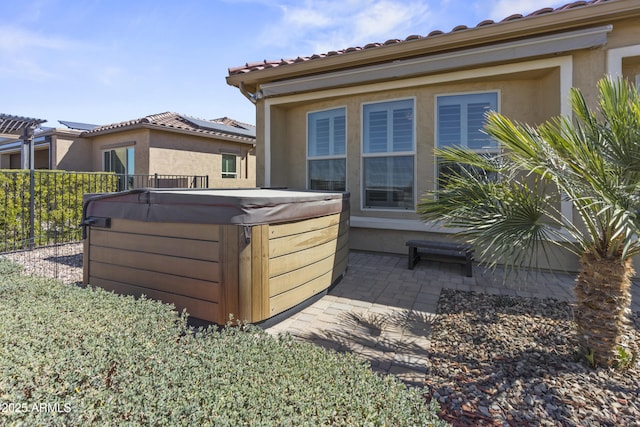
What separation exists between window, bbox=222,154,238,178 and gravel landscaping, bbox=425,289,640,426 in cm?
1267

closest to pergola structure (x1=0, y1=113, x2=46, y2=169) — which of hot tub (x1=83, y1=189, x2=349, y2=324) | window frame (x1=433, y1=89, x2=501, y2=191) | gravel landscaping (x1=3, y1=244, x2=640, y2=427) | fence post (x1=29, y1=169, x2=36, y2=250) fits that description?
fence post (x1=29, y1=169, x2=36, y2=250)

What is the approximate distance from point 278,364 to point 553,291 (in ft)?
14.9

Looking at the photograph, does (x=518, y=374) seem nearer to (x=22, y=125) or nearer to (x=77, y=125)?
(x=22, y=125)

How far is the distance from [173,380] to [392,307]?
9.62ft

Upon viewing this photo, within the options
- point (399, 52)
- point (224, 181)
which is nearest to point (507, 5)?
point (399, 52)

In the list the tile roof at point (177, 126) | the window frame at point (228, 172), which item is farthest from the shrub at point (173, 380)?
the window frame at point (228, 172)

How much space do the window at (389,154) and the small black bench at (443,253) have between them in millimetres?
1018

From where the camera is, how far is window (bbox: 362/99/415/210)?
6.18m

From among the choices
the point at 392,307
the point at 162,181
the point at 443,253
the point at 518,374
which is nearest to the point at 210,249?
the point at 392,307

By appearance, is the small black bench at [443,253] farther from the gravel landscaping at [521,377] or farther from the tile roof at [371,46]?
the tile roof at [371,46]

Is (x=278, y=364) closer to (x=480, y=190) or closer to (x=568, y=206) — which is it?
(x=480, y=190)

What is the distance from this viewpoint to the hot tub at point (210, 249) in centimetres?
294

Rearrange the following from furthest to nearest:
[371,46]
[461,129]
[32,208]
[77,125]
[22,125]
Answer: [77,125], [22,125], [32,208], [461,129], [371,46]

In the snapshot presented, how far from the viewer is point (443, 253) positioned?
17.4ft
